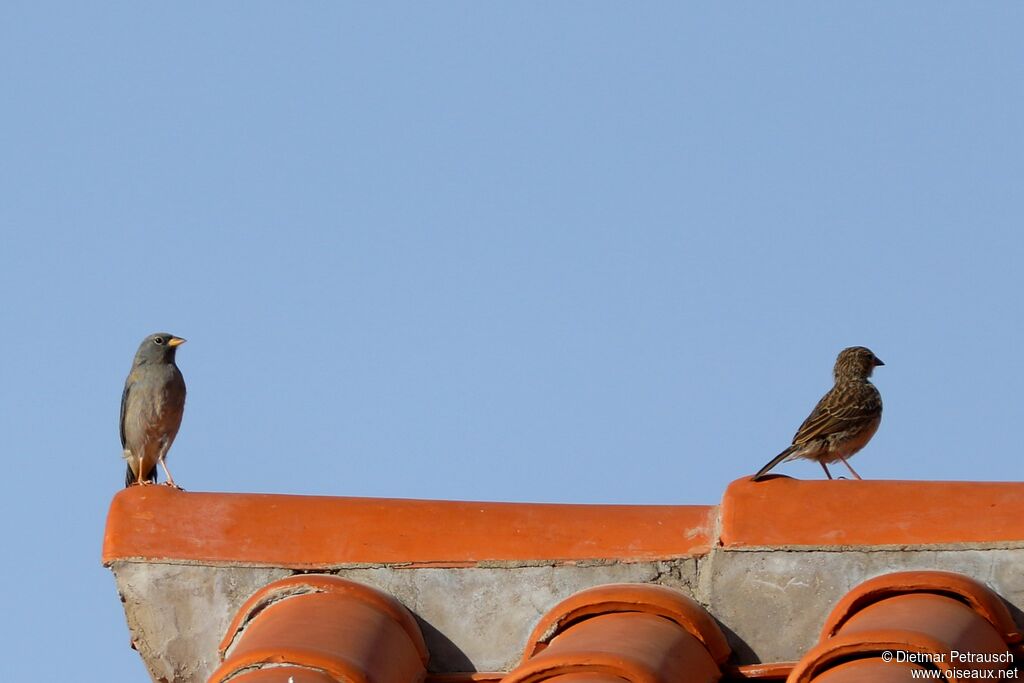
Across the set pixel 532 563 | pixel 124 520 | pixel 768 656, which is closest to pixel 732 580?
pixel 768 656

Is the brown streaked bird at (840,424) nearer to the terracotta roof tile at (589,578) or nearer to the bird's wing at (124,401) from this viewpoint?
the terracotta roof tile at (589,578)

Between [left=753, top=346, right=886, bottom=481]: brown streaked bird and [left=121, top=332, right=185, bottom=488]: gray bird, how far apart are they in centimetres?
399

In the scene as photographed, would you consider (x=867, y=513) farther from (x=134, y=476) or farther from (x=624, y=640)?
(x=134, y=476)

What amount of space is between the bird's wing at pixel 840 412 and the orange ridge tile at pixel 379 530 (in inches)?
140

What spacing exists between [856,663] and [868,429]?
194 inches

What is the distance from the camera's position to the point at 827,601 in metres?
6.09

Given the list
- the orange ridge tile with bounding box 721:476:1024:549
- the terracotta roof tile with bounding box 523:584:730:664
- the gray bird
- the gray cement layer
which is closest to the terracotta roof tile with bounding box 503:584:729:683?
the terracotta roof tile with bounding box 523:584:730:664

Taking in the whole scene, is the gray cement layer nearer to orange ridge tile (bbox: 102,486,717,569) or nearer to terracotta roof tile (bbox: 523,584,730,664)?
orange ridge tile (bbox: 102,486,717,569)

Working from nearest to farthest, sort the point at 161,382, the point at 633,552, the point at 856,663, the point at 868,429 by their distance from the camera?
the point at 856,663 → the point at 633,552 → the point at 868,429 → the point at 161,382

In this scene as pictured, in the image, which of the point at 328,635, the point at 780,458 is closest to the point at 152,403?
the point at 780,458

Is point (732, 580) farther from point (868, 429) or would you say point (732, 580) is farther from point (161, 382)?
point (161, 382)

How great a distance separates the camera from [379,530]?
21.4ft

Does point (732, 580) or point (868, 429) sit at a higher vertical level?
point (868, 429)

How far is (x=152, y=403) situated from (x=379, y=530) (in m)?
4.88
